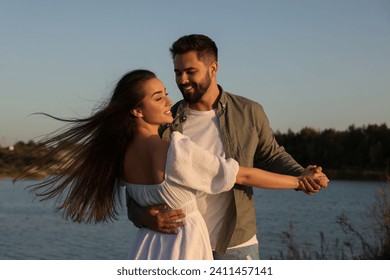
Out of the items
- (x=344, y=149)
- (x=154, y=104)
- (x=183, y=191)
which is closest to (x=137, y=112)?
(x=154, y=104)

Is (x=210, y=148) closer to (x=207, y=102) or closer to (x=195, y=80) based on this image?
(x=207, y=102)

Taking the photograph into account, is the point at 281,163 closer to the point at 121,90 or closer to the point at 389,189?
the point at 121,90

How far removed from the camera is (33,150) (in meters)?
3.80

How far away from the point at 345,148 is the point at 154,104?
23.2 metres

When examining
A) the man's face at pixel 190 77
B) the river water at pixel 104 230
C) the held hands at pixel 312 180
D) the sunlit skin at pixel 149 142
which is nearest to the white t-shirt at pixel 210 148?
the man's face at pixel 190 77

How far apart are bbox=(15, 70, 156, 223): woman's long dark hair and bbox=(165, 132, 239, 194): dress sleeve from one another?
0.30 meters

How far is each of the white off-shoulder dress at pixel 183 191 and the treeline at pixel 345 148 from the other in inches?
720

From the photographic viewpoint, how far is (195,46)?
4047mm

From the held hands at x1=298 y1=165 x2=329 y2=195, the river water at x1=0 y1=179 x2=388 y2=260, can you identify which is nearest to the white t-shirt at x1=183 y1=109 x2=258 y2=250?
the held hands at x1=298 y1=165 x2=329 y2=195

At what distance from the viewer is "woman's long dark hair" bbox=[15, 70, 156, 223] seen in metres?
3.17

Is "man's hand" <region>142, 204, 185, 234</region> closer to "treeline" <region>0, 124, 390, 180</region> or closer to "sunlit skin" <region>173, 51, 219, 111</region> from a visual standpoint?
"sunlit skin" <region>173, 51, 219, 111</region>

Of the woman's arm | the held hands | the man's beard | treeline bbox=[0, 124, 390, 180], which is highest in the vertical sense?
the man's beard
